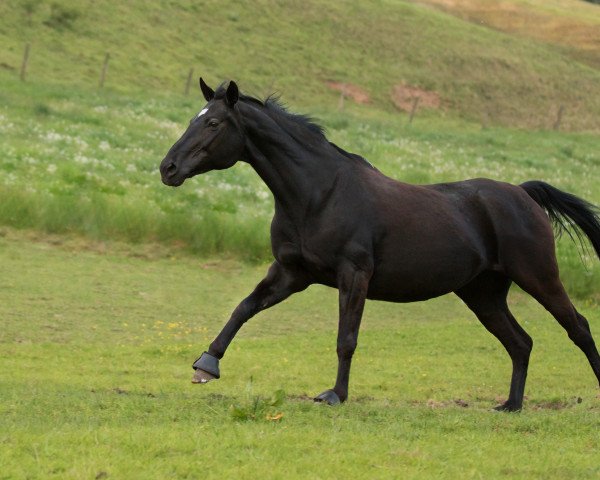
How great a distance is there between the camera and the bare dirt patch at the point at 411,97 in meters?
58.9

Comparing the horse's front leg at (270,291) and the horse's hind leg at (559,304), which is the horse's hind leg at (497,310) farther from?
the horse's front leg at (270,291)

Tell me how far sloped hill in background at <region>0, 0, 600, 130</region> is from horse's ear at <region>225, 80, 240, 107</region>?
32980 mm

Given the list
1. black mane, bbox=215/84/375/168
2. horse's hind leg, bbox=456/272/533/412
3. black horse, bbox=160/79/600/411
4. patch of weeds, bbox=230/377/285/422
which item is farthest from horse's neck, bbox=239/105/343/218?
horse's hind leg, bbox=456/272/533/412

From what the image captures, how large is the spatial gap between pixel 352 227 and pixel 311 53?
52.7 meters

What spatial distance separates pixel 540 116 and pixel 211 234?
44.5 metres

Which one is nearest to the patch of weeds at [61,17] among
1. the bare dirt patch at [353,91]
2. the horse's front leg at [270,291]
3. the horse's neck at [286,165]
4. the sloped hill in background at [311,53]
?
the sloped hill in background at [311,53]

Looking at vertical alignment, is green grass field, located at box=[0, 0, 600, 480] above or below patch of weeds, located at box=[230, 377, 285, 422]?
below

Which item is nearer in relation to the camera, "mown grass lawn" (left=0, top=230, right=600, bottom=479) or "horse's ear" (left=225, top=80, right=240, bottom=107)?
"mown grass lawn" (left=0, top=230, right=600, bottom=479)

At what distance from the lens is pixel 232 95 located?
980 centimetres

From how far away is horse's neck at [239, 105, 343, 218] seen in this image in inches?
392

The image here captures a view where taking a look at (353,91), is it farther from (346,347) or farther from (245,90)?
(346,347)

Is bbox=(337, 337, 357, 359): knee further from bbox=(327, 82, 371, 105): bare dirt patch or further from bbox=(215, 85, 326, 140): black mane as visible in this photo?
bbox=(327, 82, 371, 105): bare dirt patch

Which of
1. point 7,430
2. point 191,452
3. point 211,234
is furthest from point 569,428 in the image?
point 211,234

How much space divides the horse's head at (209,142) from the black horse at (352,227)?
0.04ft
